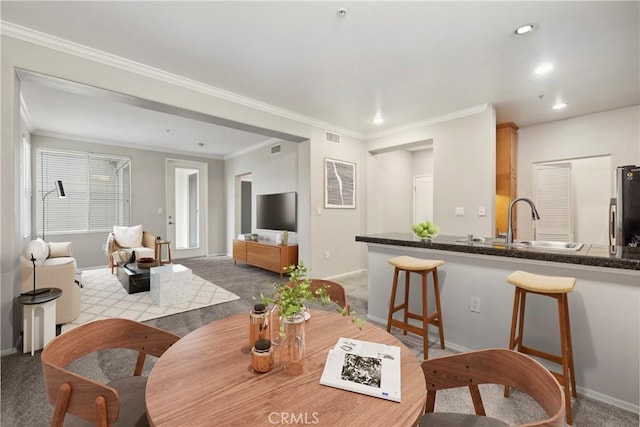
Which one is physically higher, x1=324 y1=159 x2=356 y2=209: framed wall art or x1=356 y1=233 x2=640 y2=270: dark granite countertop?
x1=324 y1=159 x2=356 y2=209: framed wall art

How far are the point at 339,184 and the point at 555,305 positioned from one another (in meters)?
3.50

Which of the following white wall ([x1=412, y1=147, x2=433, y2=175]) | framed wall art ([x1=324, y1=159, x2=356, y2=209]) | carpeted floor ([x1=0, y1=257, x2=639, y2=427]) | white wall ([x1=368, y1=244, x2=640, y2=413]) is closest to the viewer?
carpeted floor ([x1=0, y1=257, x2=639, y2=427])

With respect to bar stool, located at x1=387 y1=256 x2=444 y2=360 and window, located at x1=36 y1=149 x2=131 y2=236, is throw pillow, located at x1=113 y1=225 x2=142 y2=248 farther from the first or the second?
bar stool, located at x1=387 y1=256 x2=444 y2=360

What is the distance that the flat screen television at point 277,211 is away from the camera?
5254mm

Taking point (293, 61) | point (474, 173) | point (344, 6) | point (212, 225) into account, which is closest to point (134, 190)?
point (212, 225)

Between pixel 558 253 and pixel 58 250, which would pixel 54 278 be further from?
pixel 558 253

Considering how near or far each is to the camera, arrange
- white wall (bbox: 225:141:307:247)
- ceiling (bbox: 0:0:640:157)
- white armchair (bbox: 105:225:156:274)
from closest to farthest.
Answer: ceiling (bbox: 0:0:640:157) < white armchair (bbox: 105:225:156:274) < white wall (bbox: 225:141:307:247)

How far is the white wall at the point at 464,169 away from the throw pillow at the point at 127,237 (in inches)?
213

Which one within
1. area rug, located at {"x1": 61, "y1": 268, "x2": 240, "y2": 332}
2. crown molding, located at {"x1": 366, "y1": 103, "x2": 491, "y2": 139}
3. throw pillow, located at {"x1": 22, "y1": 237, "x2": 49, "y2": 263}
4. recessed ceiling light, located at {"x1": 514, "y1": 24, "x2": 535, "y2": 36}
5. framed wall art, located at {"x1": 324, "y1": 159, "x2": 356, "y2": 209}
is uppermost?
recessed ceiling light, located at {"x1": 514, "y1": 24, "x2": 535, "y2": 36}

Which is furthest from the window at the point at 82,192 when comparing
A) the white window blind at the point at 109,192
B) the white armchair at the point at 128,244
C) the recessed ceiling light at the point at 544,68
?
the recessed ceiling light at the point at 544,68

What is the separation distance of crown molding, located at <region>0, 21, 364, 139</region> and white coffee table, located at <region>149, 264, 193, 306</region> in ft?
7.50

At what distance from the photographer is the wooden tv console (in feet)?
15.9

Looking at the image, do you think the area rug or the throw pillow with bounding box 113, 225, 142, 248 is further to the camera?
the throw pillow with bounding box 113, 225, 142, 248

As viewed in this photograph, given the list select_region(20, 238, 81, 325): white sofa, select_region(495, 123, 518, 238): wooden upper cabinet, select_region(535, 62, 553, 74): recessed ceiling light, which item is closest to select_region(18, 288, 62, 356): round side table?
select_region(20, 238, 81, 325): white sofa
